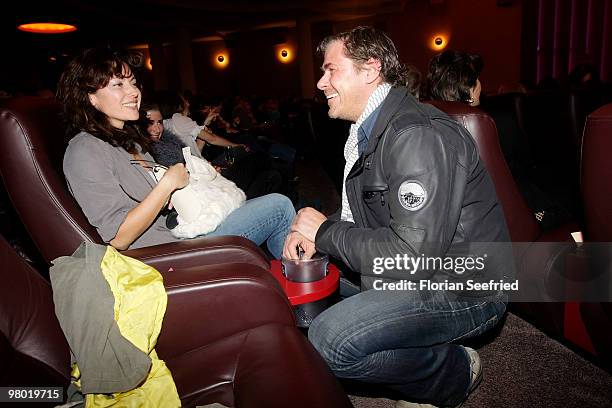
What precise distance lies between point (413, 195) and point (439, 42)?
10281 mm

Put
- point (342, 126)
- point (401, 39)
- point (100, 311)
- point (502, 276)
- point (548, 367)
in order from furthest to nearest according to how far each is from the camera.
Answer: point (401, 39)
point (342, 126)
point (548, 367)
point (502, 276)
point (100, 311)

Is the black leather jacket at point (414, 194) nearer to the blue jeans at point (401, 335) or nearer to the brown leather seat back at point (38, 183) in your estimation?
the blue jeans at point (401, 335)

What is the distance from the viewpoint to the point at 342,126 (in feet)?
12.4

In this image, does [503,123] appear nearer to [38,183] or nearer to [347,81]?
[347,81]

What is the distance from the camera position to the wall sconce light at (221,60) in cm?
1506

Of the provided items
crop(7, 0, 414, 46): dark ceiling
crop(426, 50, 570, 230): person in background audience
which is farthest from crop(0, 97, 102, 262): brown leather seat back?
crop(7, 0, 414, 46): dark ceiling

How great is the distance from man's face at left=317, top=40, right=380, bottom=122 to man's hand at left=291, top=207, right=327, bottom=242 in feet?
1.23

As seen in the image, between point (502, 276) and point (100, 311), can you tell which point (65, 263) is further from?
point (502, 276)

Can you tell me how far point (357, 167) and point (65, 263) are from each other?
0.89 m

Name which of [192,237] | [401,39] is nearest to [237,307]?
[192,237]

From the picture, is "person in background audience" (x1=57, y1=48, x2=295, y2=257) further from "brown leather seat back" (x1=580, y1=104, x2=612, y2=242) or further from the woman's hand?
"brown leather seat back" (x1=580, y1=104, x2=612, y2=242)

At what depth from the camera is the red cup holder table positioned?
147 centimetres

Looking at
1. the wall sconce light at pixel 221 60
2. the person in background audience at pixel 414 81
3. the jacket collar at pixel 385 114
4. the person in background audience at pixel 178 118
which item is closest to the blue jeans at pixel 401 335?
the jacket collar at pixel 385 114

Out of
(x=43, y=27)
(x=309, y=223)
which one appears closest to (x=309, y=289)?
(x=309, y=223)
